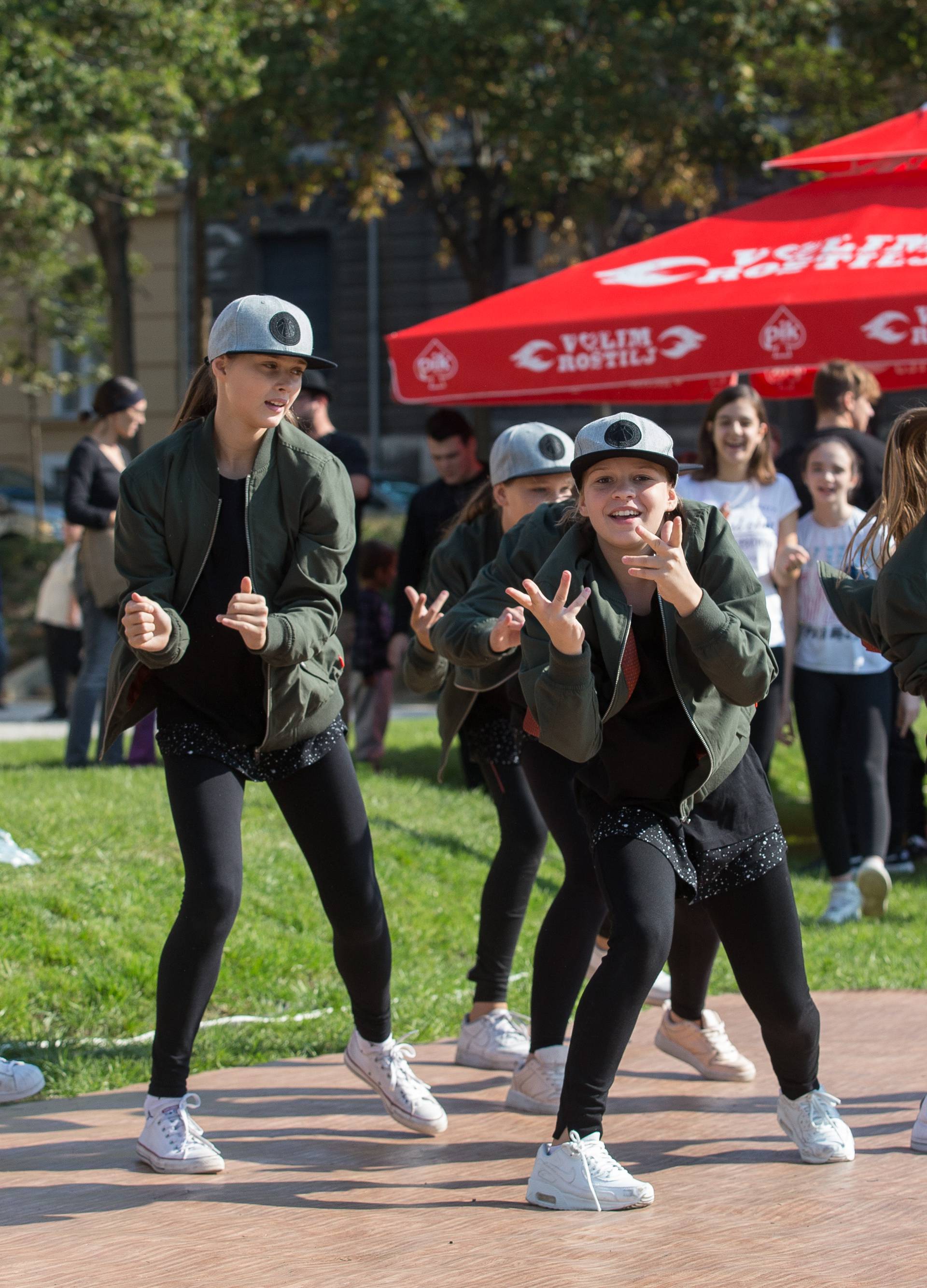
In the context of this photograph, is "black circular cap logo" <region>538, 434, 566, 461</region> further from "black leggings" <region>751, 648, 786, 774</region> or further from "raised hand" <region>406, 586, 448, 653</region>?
"black leggings" <region>751, 648, 786, 774</region>

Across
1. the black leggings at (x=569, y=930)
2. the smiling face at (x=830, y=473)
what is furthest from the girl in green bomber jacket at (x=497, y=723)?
the smiling face at (x=830, y=473)

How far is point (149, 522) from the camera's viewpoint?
11.9 feet

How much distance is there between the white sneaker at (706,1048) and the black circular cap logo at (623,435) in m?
1.79

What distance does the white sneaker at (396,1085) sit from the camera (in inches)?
153

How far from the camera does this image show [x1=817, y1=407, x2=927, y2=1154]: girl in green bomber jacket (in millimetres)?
3430

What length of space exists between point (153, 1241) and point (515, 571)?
1791mm

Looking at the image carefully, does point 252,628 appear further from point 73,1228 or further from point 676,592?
point 73,1228

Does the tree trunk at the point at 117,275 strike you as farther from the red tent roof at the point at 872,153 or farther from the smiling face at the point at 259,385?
the smiling face at the point at 259,385

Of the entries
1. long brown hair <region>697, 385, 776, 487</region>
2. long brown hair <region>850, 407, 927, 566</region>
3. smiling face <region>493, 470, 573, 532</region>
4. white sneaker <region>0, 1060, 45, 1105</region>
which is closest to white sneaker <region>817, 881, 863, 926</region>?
long brown hair <region>697, 385, 776, 487</region>

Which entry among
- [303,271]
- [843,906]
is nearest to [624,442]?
[843,906]

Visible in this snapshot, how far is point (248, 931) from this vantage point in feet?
18.3

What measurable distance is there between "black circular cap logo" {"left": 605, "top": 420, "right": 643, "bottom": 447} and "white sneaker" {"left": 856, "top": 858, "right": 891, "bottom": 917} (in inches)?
138

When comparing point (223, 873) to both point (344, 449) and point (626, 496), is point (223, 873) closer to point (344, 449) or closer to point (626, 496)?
point (626, 496)

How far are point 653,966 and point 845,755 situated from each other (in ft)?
11.7
